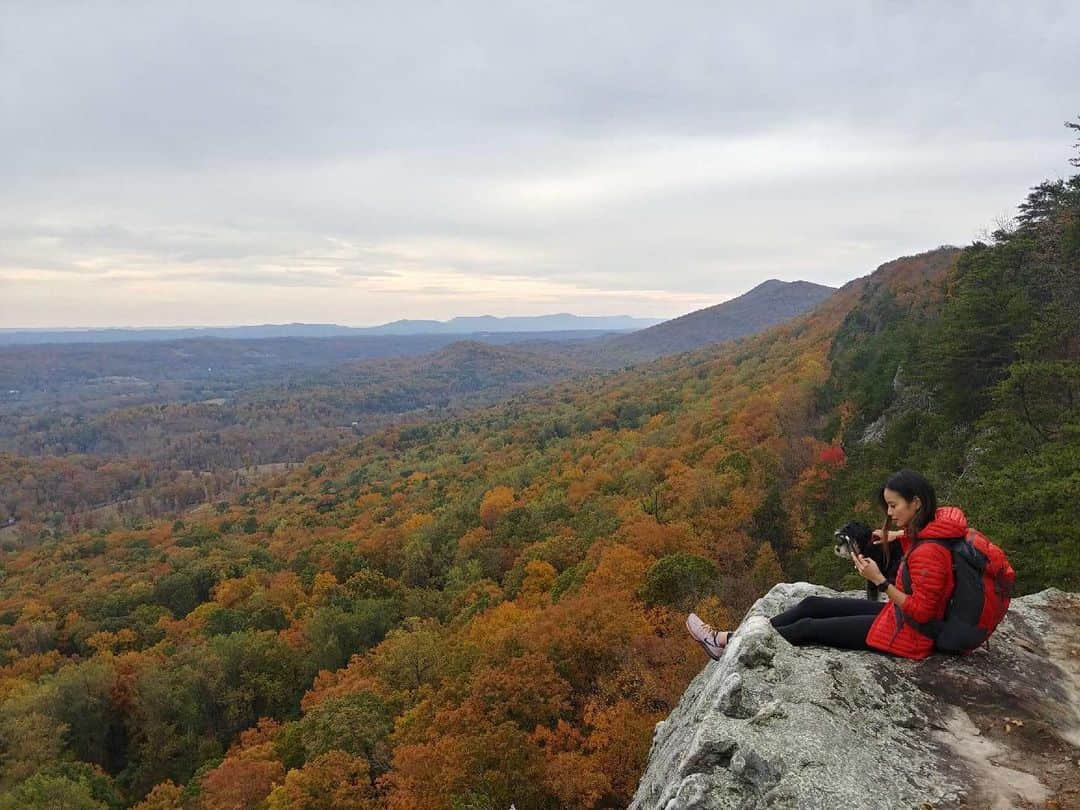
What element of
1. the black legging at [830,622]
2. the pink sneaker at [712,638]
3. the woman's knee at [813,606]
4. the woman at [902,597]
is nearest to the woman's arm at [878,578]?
the woman at [902,597]

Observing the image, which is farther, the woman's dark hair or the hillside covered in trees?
the hillside covered in trees

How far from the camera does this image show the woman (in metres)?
7.25

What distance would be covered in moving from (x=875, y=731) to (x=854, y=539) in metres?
2.30

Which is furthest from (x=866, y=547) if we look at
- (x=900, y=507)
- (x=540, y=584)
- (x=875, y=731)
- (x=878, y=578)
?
(x=540, y=584)

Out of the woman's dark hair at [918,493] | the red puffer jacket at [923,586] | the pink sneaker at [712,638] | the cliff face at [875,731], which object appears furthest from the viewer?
the pink sneaker at [712,638]

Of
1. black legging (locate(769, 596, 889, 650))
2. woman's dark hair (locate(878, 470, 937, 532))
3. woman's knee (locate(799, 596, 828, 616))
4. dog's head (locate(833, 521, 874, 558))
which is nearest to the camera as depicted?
woman's dark hair (locate(878, 470, 937, 532))

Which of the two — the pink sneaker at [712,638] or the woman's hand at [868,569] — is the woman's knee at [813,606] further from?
the woman's hand at [868,569]

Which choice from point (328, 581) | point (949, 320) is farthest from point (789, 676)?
point (328, 581)

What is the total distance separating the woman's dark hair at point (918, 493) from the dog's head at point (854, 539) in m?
0.83

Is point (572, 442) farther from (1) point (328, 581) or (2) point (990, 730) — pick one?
(2) point (990, 730)

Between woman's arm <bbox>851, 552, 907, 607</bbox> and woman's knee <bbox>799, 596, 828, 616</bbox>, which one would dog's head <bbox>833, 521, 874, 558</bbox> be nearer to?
woman's arm <bbox>851, 552, 907, 607</bbox>

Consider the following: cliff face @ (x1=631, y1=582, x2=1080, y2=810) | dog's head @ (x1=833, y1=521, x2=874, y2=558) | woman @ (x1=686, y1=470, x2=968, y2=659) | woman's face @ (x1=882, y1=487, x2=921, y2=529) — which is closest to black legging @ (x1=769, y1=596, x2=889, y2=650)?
Result: woman @ (x1=686, y1=470, x2=968, y2=659)

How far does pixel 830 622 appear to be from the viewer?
8.62 meters

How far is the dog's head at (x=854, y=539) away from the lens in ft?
26.8
